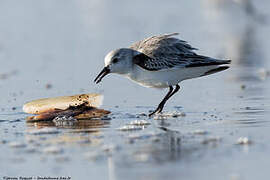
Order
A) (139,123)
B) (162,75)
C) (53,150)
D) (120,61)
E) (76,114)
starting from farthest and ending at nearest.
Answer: (76,114), (162,75), (120,61), (139,123), (53,150)

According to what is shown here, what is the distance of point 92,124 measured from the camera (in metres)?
6.64

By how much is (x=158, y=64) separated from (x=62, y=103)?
1290 mm

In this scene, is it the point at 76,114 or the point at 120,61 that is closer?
the point at 120,61

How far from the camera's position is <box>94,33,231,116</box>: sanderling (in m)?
6.84

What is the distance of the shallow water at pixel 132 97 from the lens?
4918 millimetres

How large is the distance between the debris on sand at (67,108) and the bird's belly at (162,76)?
58 centimetres

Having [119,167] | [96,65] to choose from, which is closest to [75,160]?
[119,167]

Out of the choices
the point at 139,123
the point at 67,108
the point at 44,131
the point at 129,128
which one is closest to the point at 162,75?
the point at 139,123

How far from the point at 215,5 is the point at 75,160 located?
42.1ft

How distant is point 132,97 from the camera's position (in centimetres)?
831

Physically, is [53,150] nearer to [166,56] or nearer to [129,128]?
[129,128]

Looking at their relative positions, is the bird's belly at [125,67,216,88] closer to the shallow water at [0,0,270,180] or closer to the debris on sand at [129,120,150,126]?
the shallow water at [0,0,270,180]

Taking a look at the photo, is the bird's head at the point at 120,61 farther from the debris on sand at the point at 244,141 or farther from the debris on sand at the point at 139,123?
the debris on sand at the point at 244,141

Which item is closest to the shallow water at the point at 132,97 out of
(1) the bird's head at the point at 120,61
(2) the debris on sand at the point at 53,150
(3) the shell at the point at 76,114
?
(2) the debris on sand at the point at 53,150
